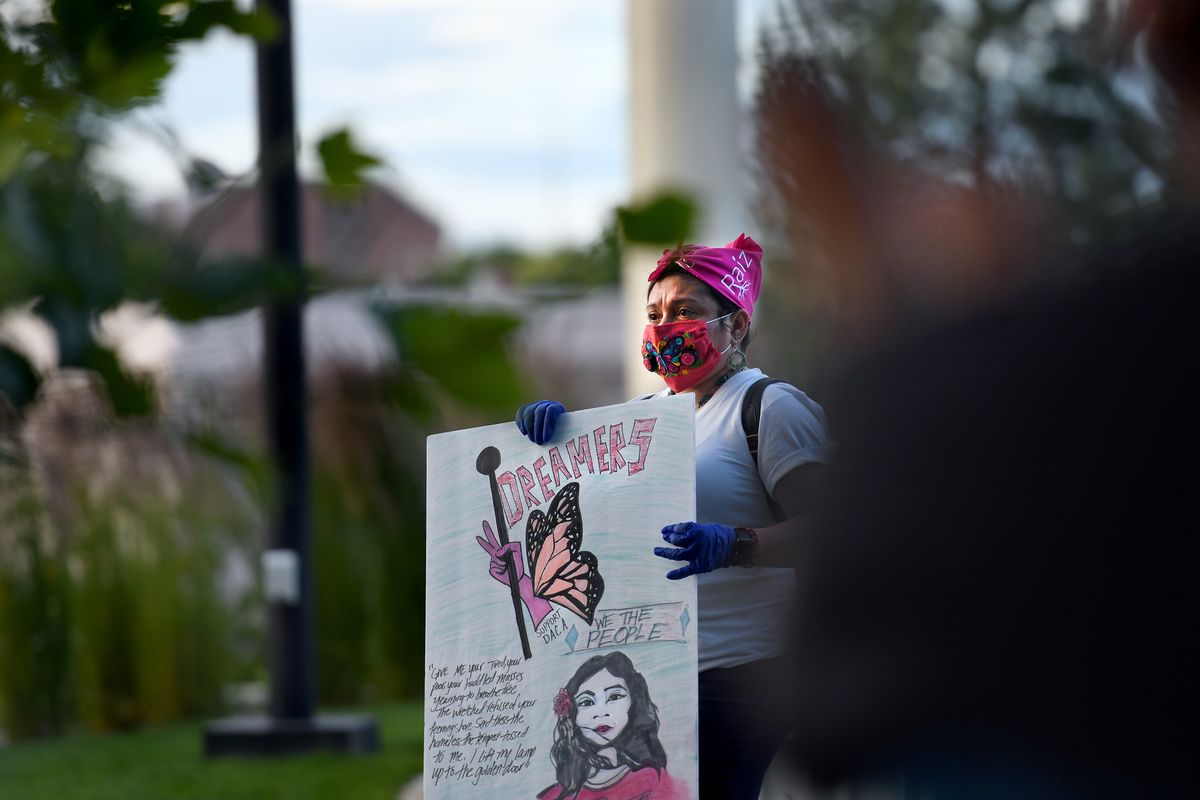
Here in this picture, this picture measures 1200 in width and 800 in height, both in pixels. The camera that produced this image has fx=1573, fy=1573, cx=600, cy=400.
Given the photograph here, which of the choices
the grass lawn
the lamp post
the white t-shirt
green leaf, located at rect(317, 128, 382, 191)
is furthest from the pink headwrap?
the lamp post

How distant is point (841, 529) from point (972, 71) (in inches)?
6.6

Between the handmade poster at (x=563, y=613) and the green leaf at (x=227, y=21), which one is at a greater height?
the green leaf at (x=227, y=21)

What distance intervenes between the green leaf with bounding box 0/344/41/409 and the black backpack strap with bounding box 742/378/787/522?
1.33m

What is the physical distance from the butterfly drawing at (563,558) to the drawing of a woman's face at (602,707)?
86 mm

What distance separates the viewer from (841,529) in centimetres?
55

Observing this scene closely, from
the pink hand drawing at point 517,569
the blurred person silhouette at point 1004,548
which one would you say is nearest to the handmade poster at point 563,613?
the pink hand drawing at point 517,569

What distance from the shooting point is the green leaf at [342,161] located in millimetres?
887

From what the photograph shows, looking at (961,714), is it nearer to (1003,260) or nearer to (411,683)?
(1003,260)

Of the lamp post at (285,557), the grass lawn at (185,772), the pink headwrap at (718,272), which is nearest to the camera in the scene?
the pink headwrap at (718,272)

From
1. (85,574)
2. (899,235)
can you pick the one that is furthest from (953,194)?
(85,574)

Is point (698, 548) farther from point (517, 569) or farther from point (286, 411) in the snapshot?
point (286, 411)

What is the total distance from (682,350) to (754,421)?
6.4 inches

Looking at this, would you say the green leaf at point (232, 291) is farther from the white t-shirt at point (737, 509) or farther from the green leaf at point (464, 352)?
the white t-shirt at point (737, 509)

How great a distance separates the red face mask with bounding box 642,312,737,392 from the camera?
2.13m
